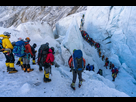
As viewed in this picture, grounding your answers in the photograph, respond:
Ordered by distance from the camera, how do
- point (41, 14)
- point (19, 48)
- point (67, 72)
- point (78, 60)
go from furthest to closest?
1. point (41, 14)
2. point (67, 72)
3. point (19, 48)
4. point (78, 60)

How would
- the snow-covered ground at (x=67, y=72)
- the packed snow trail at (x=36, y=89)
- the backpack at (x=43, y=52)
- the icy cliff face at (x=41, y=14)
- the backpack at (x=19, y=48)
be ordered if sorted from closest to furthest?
the packed snow trail at (x=36, y=89) → the snow-covered ground at (x=67, y=72) → the backpack at (x=43, y=52) → the backpack at (x=19, y=48) → the icy cliff face at (x=41, y=14)

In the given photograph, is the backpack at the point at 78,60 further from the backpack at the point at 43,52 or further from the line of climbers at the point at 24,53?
the backpack at the point at 43,52

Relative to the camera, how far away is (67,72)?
476 centimetres

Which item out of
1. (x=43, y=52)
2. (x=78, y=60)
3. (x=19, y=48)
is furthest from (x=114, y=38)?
(x=19, y=48)

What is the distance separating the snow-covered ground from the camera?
2596mm

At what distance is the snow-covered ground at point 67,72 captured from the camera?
2596 mm

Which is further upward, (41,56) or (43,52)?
(43,52)

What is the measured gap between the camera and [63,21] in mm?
15398

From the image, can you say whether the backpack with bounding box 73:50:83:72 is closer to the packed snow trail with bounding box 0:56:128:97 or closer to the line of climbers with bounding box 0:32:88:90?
the line of climbers with bounding box 0:32:88:90

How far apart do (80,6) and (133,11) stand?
456 inches

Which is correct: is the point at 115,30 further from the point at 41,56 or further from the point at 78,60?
the point at 41,56

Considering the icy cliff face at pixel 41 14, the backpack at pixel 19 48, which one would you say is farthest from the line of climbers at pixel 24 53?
the icy cliff face at pixel 41 14

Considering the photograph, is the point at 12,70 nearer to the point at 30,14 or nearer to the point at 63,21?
the point at 63,21
